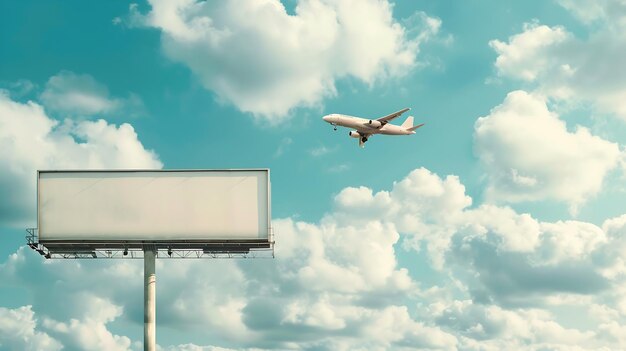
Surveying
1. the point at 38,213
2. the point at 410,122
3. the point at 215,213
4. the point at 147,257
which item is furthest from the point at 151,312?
the point at 410,122

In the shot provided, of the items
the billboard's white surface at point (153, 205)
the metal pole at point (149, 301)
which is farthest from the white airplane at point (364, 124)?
the metal pole at point (149, 301)

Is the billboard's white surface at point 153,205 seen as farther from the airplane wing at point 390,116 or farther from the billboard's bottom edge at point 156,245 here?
the airplane wing at point 390,116

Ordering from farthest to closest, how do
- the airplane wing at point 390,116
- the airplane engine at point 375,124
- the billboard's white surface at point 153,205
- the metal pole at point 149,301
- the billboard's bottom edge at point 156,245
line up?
the airplane engine at point 375,124 < the airplane wing at point 390,116 < the billboard's white surface at point 153,205 < the billboard's bottom edge at point 156,245 < the metal pole at point 149,301

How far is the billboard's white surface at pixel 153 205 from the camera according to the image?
69.0 metres

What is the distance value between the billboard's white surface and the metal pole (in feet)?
7.15

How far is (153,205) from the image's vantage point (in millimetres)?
69875

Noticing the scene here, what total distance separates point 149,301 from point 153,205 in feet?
31.6

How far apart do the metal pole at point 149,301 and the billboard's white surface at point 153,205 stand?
7.15 feet

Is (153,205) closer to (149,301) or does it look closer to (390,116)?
(149,301)

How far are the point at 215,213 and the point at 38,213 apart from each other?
58.3 ft

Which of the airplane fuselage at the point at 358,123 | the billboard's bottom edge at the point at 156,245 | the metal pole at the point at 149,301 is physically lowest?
the metal pole at the point at 149,301

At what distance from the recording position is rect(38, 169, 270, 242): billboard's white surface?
69.0 m

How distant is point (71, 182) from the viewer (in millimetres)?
70938

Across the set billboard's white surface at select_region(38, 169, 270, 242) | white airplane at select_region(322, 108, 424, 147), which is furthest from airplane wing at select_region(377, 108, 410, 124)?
billboard's white surface at select_region(38, 169, 270, 242)
